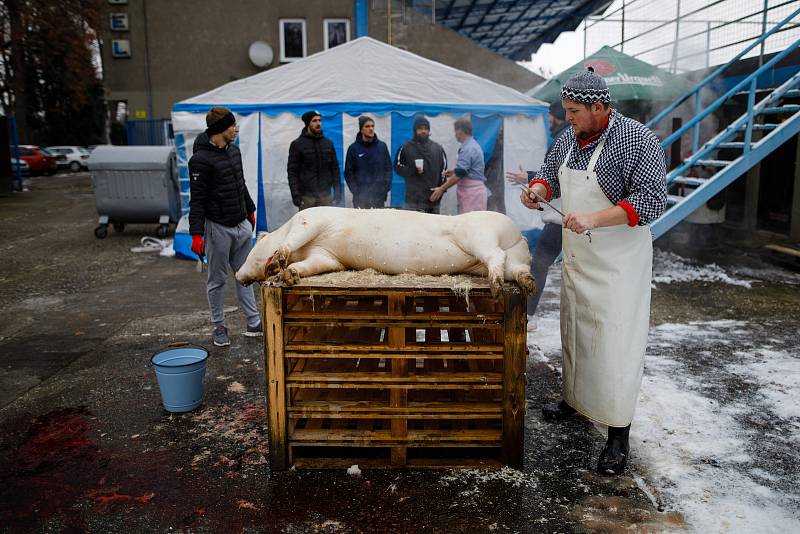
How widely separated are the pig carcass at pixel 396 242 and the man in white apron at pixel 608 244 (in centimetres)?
44

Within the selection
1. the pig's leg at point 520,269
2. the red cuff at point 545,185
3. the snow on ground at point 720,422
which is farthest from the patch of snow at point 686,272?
the pig's leg at point 520,269

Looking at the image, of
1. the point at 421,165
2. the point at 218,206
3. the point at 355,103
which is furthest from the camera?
the point at 355,103

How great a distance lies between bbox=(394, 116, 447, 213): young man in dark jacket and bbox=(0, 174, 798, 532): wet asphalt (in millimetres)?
2992

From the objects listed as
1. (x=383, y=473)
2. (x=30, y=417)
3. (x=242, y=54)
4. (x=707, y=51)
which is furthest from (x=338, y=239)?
(x=242, y=54)

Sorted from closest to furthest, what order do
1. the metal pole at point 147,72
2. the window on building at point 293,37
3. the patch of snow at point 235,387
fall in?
the patch of snow at point 235,387
the window on building at point 293,37
the metal pole at point 147,72

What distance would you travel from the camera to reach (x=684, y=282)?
777cm

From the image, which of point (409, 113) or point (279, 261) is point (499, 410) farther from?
point (409, 113)

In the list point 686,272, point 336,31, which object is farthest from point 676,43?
point 336,31

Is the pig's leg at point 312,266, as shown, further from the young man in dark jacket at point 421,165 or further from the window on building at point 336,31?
the window on building at point 336,31

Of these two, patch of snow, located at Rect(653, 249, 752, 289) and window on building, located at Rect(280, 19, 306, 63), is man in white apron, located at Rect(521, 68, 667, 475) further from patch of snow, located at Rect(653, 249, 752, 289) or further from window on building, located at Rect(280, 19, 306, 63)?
window on building, located at Rect(280, 19, 306, 63)

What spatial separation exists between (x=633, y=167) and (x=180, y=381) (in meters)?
3.03

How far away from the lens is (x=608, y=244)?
10.6ft

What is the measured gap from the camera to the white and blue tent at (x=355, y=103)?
8.73 m

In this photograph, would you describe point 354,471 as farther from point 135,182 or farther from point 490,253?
point 135,182
